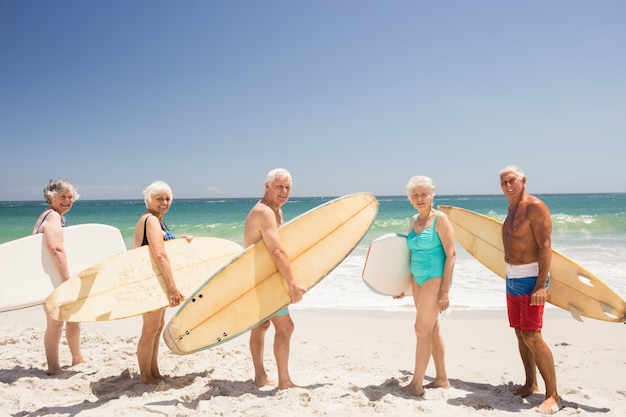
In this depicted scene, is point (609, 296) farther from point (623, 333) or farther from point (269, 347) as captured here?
Result: point (269, 347)

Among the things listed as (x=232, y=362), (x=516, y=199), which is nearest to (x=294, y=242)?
(x=232, y=362)

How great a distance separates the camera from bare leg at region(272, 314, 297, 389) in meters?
3.02

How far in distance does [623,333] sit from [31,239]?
19.3 feet

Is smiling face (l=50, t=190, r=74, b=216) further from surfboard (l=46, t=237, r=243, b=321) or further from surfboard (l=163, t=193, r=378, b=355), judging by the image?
surfboard (l=163, t=193, r=378, b=355)

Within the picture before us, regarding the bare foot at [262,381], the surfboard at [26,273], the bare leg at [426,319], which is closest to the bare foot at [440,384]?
the bare leg at [426,319]

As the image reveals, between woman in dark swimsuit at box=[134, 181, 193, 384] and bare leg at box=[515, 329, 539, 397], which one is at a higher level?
woman in dark swimsuit at box=[134, 181, 193, 384]

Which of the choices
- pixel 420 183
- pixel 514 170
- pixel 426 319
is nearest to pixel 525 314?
pixel 426 319

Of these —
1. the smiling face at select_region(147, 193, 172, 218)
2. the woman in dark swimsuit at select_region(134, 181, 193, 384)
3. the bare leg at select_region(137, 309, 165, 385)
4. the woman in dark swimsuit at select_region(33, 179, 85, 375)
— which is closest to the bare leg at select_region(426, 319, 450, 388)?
the woman in dark swimsuit at select_region(134, 181, 193, 384)

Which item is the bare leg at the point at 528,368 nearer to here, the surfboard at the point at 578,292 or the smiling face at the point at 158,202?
the surfboard at the point at 578,292

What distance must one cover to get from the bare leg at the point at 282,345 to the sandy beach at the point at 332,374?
0.39 feet

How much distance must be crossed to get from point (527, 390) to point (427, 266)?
1.17 m

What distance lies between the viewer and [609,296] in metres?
3.26

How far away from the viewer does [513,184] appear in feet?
9.49

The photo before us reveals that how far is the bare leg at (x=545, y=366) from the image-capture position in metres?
2.70
